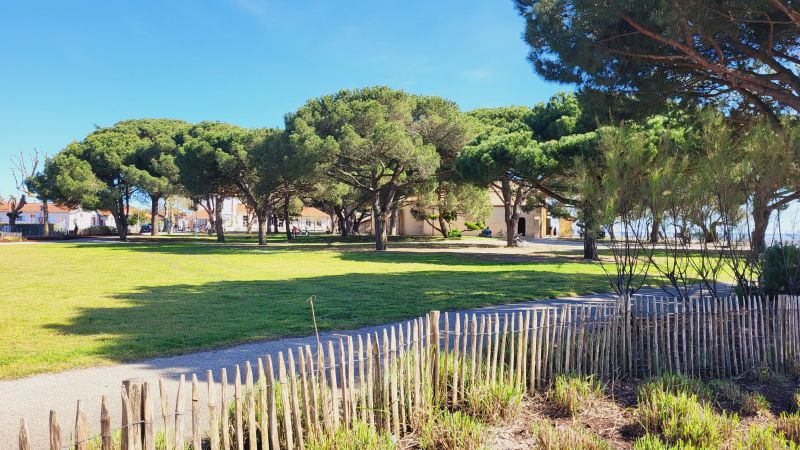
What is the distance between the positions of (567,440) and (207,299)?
28.6 ft

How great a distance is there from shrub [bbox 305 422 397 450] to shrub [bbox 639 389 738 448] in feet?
6.89

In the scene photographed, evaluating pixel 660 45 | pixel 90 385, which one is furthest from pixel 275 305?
pixel 660 45

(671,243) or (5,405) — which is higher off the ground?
(671,243)

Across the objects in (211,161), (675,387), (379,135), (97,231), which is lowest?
(675,387)

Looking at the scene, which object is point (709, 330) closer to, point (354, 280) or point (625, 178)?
point (625, 178)

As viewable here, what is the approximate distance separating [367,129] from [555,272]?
13352 millimetres

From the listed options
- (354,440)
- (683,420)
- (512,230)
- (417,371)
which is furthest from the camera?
(512,230)

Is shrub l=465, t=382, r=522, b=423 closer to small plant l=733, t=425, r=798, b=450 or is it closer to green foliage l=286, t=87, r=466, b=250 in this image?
small plant l=733, t=425, r=798, b=450

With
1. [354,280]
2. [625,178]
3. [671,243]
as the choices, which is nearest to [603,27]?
[625,178]

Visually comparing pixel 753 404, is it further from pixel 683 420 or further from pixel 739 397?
pixel 683 420

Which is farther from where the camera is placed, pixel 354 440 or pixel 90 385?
pixel 90 385

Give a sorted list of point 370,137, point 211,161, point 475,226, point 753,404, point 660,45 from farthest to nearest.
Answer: point 475,226
point 211,161
point 370,137
point 660,45
point 753,404

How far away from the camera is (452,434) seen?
3.67 meters

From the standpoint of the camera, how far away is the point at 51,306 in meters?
9.67
